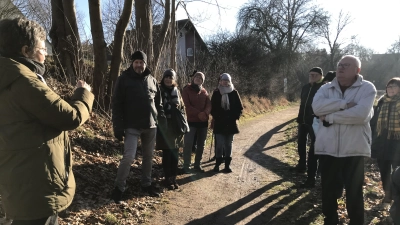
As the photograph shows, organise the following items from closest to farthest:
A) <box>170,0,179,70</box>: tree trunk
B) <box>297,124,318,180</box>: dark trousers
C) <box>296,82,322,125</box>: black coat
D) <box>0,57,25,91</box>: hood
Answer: <box>0,57,25,91</box>: hood < <box>297,124,318,180</box>: dark trousers < <box>296,82,322,125</box>: black coat < <box>170,0,179,70</box>: tree trunk

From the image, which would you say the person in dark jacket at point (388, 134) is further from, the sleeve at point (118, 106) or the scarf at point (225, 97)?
the sleeve at point (118, 106)

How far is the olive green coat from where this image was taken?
6.52 feet

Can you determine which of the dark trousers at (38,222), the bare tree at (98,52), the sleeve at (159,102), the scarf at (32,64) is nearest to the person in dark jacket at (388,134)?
the sleeve at (159,102)

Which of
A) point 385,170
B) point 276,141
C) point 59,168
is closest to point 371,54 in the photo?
point 276,141

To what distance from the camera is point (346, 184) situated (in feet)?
12.2

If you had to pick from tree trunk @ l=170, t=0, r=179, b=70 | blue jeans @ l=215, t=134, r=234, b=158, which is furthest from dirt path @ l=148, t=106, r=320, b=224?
tree trunk @ l=170, t=0, r=179, b=70

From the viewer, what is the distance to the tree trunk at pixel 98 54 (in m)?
7.16

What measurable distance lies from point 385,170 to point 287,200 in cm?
171

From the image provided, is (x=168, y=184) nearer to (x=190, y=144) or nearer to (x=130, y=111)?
(x=190, y=144)

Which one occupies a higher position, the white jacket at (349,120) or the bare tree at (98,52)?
the bare tree at (98,52)

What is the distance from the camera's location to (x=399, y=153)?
473 centimetres

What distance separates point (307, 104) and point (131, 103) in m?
3.55

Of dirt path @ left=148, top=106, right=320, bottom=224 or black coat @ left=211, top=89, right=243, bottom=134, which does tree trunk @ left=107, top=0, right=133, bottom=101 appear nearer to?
black coat @ left=211, top=89, right=243, bottom=134

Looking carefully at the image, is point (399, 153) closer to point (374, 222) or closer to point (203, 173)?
point (374, 222)
